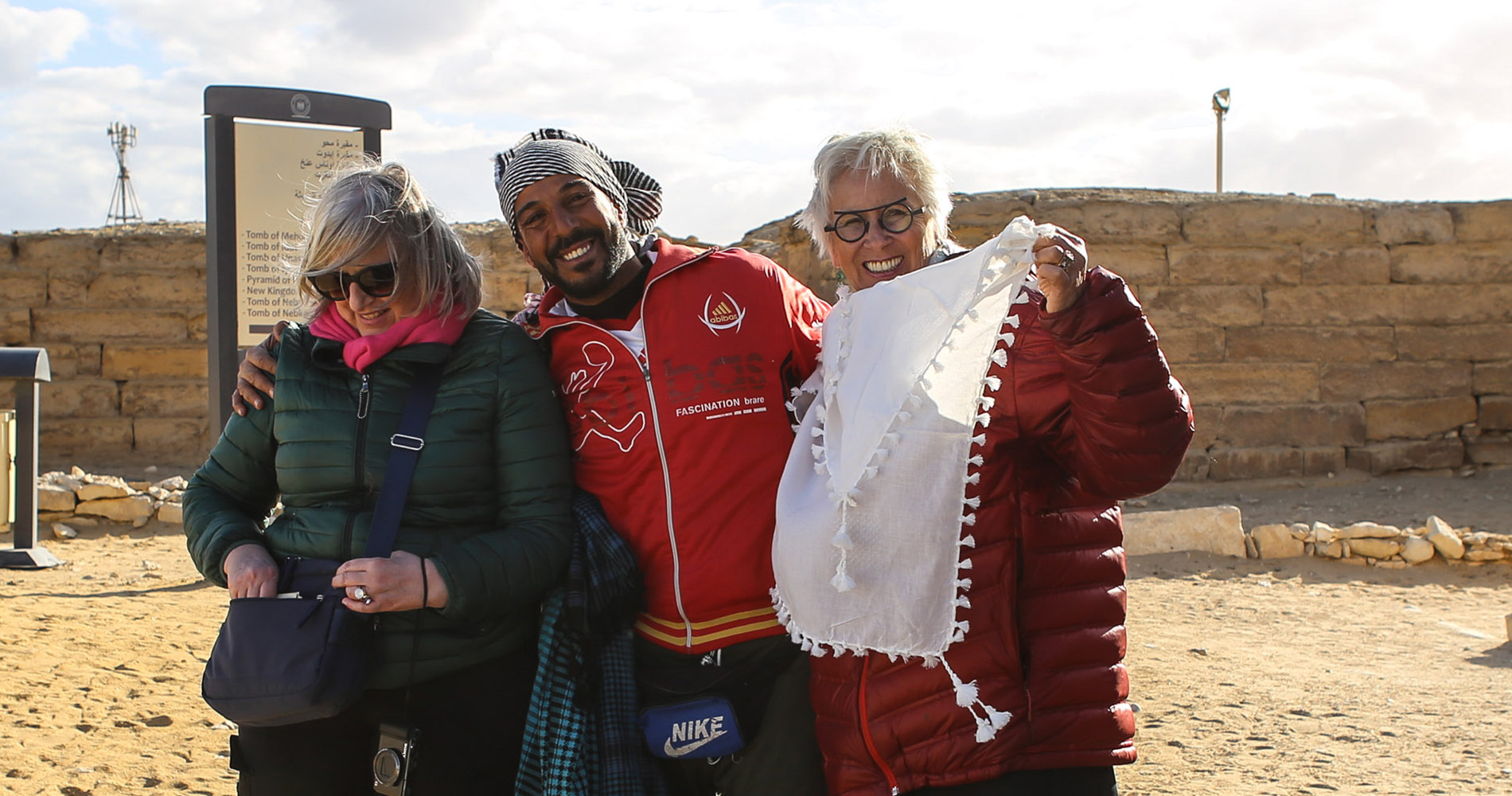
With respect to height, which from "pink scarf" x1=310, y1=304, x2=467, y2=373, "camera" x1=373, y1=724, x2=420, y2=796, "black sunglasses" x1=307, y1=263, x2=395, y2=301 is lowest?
"camera" x1=373, y1=724, x2=420, y2=796

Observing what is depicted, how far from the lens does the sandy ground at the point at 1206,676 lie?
3975mm

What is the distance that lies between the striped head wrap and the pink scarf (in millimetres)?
273

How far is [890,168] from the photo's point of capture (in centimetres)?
219

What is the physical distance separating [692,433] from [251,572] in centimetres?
86

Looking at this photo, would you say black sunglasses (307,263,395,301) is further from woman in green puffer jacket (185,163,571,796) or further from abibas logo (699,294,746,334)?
abibas logo (699,294,746,334)

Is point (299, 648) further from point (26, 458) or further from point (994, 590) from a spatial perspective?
point (26, 458)

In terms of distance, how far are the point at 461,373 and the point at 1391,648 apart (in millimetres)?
5512

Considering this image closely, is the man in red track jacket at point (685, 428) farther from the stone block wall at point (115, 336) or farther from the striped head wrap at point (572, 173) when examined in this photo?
the stone block wall at point (115, 336)

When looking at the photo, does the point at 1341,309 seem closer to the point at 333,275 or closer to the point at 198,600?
the point at 198,600

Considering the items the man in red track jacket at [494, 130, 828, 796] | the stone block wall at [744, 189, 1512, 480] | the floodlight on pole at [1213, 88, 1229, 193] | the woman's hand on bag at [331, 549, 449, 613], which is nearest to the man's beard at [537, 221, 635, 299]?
the man in red track jacket at [494, 130, 828, 796]

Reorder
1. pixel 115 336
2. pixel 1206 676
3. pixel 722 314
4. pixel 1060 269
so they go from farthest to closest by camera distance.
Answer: pixel 115 336 < pixel 1206 676 < pixel 722 314 < pixel 1060 269

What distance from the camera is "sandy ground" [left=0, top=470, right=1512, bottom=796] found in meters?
3.97

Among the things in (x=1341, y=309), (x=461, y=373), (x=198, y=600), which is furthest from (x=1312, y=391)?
(x=461, y=373)

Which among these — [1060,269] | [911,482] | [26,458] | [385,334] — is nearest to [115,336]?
[26,458]
